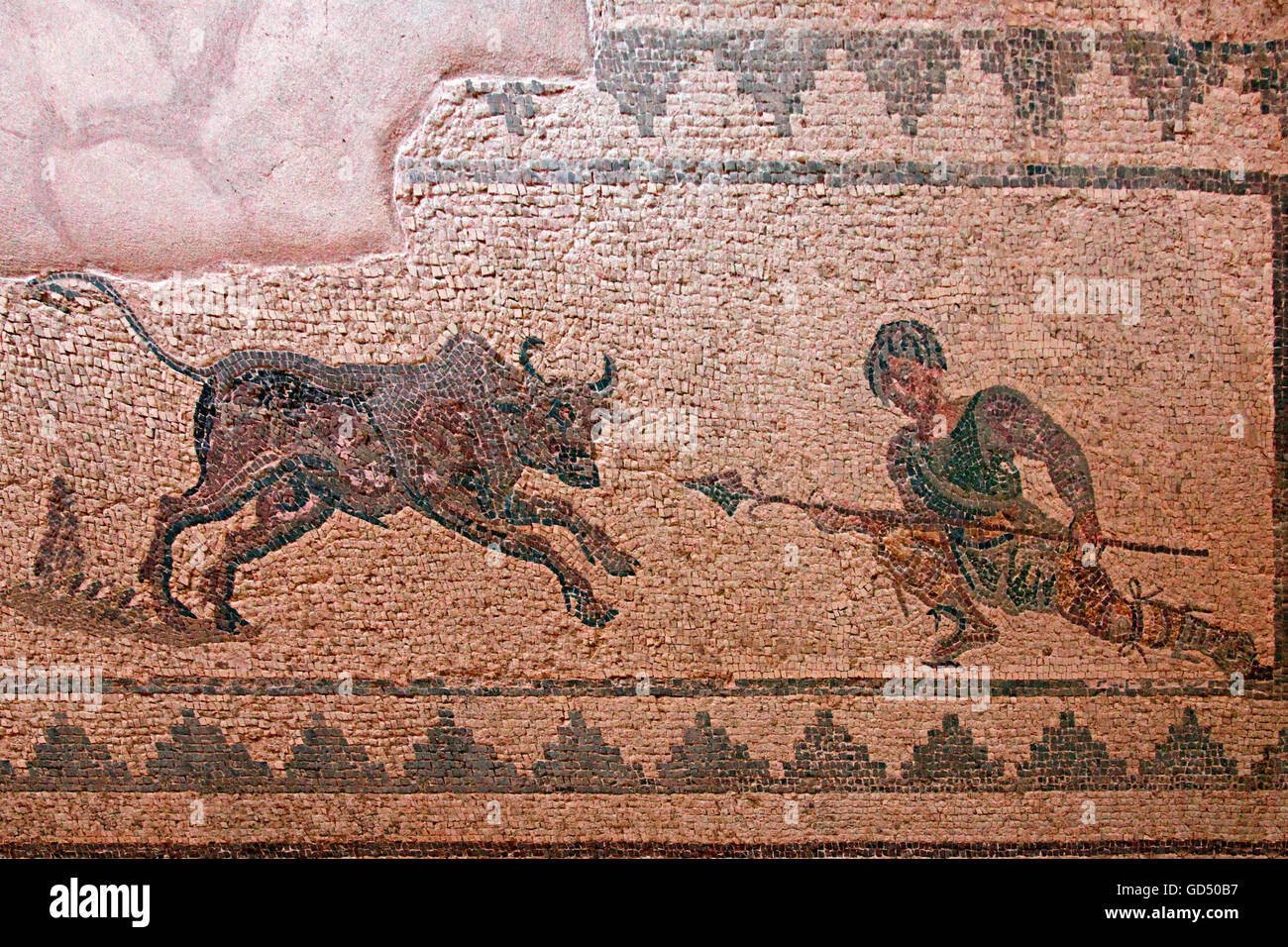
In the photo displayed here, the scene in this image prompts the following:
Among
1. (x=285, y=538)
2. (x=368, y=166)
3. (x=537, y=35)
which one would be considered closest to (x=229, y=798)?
(x=285, y=538)

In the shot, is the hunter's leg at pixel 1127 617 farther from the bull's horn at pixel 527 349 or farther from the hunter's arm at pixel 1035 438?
the bull's horn at pixel 527 349

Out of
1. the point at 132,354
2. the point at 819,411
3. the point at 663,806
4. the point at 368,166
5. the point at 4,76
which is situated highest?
the point at 4,76

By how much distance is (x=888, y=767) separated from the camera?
10.7 ft

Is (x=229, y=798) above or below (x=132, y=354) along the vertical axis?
below

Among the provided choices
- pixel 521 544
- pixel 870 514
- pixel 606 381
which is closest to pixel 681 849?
pixel 521 544

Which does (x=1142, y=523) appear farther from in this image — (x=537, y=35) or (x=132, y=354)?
(x=132, y=354)

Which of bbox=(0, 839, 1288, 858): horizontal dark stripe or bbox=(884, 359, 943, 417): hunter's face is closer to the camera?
bbox=(884, 359, 943, 417): hunter's face

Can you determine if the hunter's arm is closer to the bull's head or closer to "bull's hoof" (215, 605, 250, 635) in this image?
the bull's head

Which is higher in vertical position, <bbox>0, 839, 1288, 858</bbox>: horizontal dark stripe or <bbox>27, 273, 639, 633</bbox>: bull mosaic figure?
<bbox>27, 273, 639, 633</bbox>: bull mosaic figure

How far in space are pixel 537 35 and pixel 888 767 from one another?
2.67 meters

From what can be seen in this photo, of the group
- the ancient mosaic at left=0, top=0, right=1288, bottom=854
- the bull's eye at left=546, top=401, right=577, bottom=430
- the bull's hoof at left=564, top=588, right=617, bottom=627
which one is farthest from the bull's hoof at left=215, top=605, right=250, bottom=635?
the bull's eye at left=546, top=401, right=577, bottom=430

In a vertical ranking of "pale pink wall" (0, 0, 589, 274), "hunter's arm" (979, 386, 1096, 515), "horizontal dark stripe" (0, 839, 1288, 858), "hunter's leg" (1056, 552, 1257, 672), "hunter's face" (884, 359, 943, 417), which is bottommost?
"horizontal dark stripe" (0, 839, 1288, 858)

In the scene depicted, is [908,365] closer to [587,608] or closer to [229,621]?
[587,608]

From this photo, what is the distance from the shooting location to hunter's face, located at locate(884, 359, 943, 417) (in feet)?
10.4
